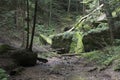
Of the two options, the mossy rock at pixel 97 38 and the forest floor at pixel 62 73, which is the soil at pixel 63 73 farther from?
the mossy rock at pixel 97 38

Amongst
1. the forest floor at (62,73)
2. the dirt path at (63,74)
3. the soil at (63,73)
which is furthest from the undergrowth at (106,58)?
the dirt path at (63,74)

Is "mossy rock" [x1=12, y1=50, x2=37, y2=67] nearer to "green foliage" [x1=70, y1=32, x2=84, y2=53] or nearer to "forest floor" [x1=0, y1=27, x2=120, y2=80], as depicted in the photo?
"forest floor" [x1=0, y1=27, x2=120, y2=80]

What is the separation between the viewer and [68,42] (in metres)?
20.5

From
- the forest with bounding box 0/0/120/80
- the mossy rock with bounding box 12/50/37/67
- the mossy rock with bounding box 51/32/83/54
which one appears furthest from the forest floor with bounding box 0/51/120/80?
the mossy rock with bounding box 51/32/83/54

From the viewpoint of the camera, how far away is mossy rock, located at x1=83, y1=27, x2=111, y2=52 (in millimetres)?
18525

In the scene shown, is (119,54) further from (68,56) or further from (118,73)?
→ (68,56)

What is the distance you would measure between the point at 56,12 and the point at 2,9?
62.5ft

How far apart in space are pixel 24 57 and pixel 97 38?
7660 mm

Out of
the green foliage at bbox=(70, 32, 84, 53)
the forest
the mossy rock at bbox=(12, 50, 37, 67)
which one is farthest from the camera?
the green foliage at bbox=(70, 32, 84, 53)

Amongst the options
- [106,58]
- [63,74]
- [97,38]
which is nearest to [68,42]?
[97,38]

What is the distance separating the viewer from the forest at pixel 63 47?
11.8 metres

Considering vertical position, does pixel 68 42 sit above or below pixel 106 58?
below

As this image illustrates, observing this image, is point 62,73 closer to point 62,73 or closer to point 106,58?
point 62,73

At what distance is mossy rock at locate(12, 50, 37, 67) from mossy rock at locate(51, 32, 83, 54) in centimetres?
673
